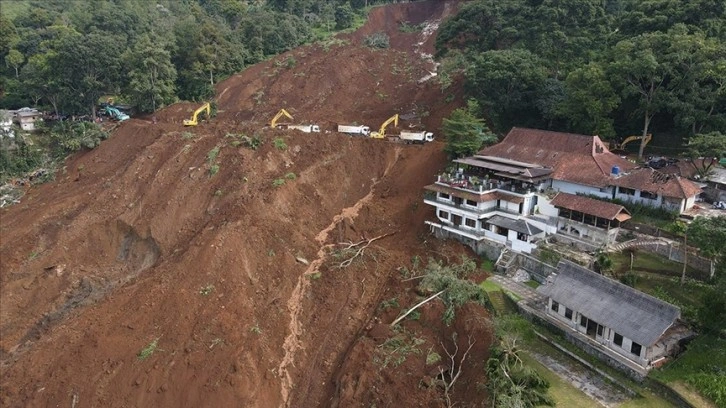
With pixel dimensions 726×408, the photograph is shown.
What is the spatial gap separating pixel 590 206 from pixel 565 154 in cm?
550

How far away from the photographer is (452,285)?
965 inches

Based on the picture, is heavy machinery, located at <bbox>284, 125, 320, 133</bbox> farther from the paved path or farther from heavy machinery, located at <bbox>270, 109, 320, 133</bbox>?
the paved path

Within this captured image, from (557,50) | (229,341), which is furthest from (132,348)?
(557,50)

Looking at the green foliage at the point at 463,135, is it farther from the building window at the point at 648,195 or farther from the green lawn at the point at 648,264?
the green lawn at the point at 648,264

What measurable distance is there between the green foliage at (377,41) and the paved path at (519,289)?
42.3 metres

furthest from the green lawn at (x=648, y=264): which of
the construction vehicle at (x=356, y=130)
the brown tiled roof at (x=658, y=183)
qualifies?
the construction vehicle at (x=356, y=130)

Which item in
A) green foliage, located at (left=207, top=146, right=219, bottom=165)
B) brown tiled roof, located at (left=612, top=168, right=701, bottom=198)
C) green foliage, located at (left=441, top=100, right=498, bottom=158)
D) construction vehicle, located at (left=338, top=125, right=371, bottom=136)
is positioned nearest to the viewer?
brown tiled roof, located at (left=612, top=168, right=701, bottom=198)

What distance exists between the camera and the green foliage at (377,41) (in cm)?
6321

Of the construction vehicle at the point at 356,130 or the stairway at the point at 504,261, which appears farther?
the construction vehicle at the point at 356,130

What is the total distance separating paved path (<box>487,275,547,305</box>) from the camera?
949 inches

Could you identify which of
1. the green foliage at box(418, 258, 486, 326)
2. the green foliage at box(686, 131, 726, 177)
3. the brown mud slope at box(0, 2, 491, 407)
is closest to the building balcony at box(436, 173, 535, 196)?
the brown mud slope at box(0, 2, 491, 407)

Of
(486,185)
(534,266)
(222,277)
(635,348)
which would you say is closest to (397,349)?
(534,266)

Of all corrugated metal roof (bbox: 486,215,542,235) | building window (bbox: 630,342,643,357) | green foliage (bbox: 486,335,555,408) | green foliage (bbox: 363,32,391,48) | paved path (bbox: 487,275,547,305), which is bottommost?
green foliage (bbox: 486,335,555,408)

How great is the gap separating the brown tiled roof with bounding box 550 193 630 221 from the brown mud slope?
19.3 feet
